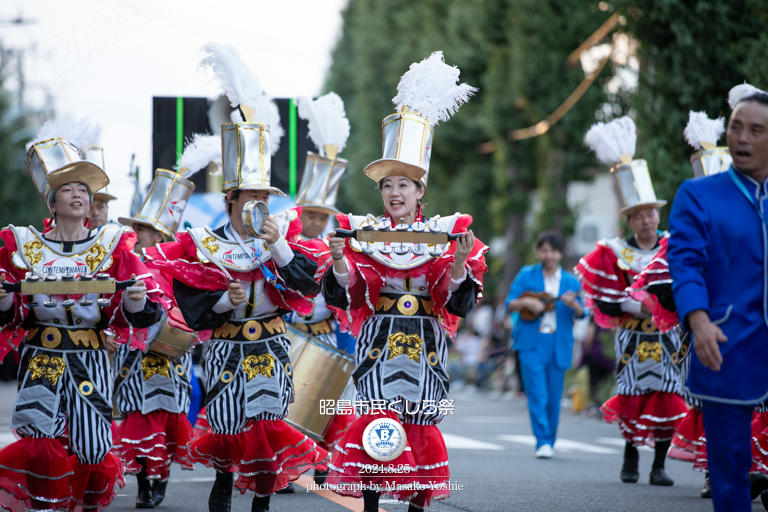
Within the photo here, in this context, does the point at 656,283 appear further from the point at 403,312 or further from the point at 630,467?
the point at 630,467

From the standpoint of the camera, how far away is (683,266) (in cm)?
424

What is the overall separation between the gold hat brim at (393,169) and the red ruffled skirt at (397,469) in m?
1.38

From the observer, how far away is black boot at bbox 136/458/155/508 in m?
6.46

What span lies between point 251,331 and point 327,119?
11.1ft

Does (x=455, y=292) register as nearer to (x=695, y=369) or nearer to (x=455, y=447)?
(x=695, y=369)

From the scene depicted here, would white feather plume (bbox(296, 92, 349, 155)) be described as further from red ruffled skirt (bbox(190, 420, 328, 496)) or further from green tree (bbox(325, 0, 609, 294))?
green tree (bbox(325, 0, 609, 294))

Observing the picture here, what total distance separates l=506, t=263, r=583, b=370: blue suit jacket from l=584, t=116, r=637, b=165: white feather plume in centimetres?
187

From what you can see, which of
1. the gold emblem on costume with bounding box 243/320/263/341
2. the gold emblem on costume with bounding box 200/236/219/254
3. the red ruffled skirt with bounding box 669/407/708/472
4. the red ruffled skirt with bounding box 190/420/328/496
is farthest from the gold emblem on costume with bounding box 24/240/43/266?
the red ruffled skirt with bounding box 669/407/708/472

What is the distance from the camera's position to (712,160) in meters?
7.53

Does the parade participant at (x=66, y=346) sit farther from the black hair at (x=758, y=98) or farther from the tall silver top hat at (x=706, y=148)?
the tall silver top hat at (x=706, y=148)

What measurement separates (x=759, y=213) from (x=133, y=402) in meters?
4.48

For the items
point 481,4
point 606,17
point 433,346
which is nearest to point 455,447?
point 433,346

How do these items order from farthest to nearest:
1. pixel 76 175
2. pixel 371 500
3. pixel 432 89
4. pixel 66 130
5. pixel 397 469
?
1. pixel 66 130
2. pixel 432 89
3. pixel 76 175
4. pixel 371 500
5. pixel 397 469

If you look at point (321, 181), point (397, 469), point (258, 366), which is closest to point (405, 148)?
point (258, 366)
